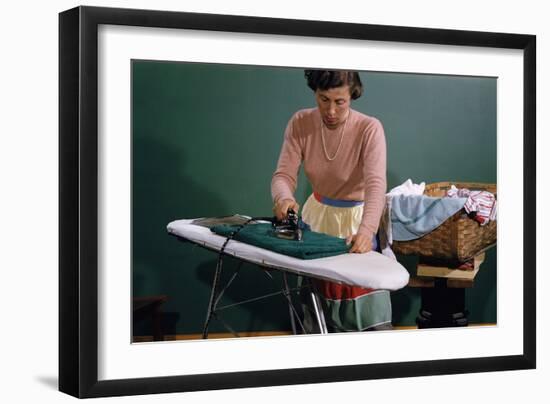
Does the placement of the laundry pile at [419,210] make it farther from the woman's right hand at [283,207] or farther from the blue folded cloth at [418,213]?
the woman's right hand at [283,207]

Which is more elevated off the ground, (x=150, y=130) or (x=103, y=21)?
(x=103, y=21)

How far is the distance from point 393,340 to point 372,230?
1.63 feet

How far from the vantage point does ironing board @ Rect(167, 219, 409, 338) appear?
3211 millimetres

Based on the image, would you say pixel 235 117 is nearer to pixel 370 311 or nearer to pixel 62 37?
pixel 62 37

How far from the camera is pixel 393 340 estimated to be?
3.43m

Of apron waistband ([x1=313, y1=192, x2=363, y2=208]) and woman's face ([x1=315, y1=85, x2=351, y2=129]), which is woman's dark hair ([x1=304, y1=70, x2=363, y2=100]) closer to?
woman's face ([x1=315, y1=85, x2=351, y2=129])

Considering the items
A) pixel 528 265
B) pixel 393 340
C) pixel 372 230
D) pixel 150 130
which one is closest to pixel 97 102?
pixel 150 130

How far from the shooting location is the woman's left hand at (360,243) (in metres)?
3.37

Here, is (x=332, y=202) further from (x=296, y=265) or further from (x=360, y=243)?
(x=296, y=265)

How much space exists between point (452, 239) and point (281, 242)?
814 millimetres

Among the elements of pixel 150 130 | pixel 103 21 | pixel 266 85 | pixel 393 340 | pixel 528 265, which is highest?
pixel 103 21

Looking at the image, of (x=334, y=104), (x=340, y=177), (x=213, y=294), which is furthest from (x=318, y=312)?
(x=334, y=104)

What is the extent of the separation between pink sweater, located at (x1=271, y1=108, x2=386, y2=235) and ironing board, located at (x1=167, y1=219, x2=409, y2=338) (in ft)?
0.64

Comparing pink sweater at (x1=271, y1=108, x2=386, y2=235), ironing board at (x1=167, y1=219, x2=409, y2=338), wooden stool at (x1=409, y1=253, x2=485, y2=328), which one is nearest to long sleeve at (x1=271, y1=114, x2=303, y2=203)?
pink sweater at (x1=271, y1=108, x2=386, y2=235)
